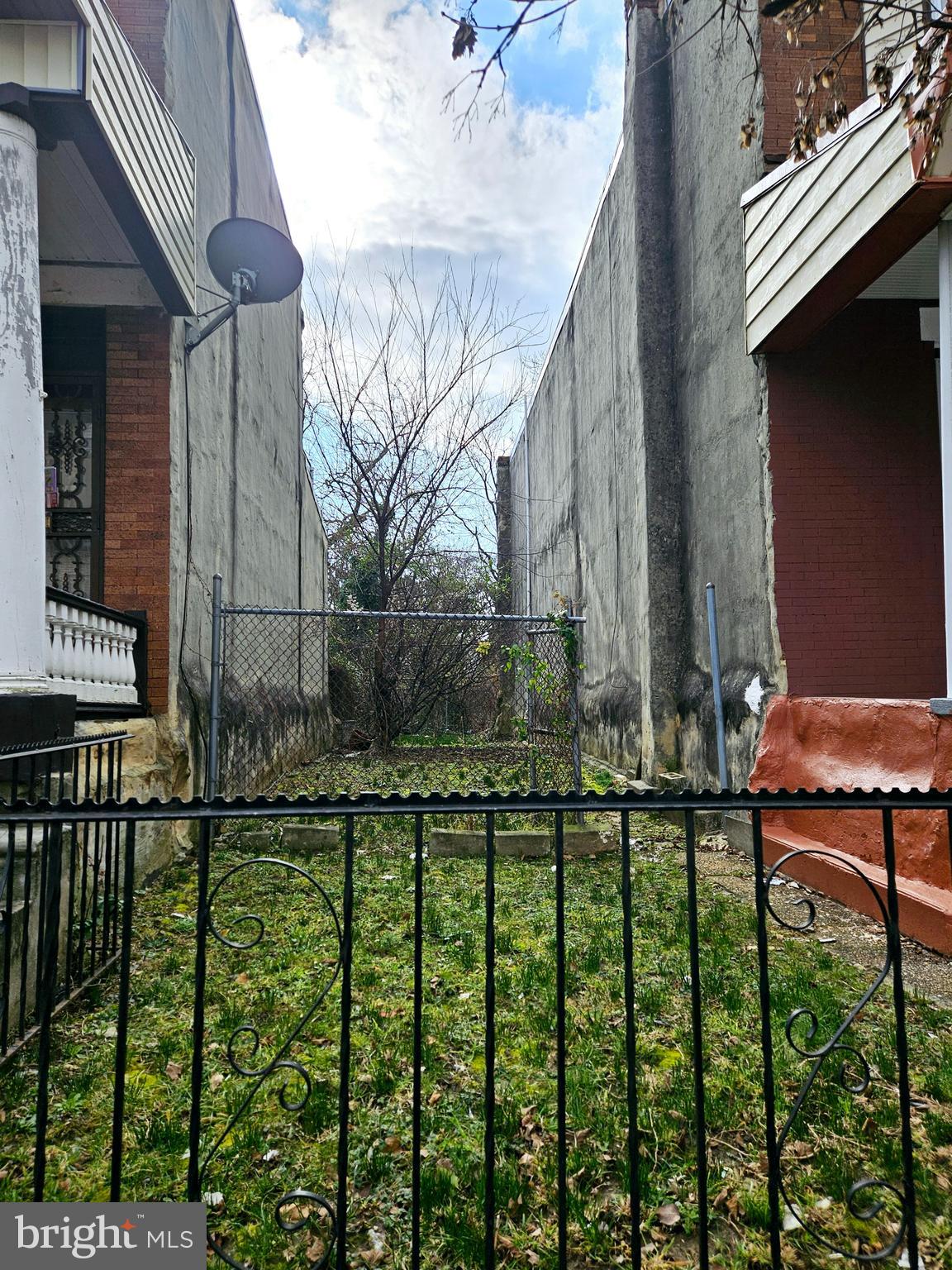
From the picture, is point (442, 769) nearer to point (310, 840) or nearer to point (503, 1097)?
point (310, 840)

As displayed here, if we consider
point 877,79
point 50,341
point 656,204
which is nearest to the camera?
point 877,79

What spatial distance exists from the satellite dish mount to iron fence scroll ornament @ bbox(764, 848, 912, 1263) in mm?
5722

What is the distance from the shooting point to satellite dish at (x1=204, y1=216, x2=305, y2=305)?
581 centimetres

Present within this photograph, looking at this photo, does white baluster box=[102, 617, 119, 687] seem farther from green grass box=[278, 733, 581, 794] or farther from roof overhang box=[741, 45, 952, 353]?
roof overhang box=[741, 45, 952, 353]

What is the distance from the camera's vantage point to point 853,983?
3.31 m

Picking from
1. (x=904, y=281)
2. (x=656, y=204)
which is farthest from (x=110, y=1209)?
(x=656, y=204)

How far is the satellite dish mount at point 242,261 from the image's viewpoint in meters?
5.80

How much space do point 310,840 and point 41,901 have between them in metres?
3.34

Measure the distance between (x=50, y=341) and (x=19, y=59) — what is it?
90.7 inches

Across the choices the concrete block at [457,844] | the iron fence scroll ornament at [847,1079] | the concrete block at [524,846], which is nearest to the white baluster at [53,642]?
the concrete block at [457,844]

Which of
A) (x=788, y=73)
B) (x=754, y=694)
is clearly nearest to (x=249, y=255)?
(x=788, y=73)

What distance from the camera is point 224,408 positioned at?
729cm

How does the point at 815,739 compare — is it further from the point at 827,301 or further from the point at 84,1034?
the point at 84,1034

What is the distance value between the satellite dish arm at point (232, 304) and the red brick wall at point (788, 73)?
4292 mm
